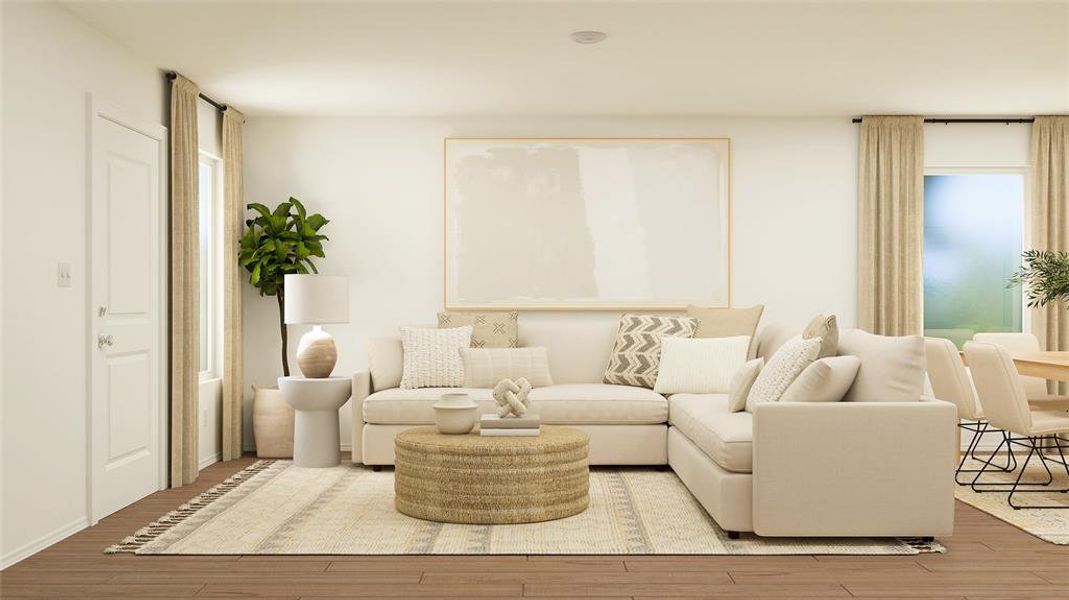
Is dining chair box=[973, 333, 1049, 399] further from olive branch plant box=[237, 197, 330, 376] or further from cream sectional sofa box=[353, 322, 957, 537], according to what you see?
olive branch plant box=[237, 197, 330, 376]

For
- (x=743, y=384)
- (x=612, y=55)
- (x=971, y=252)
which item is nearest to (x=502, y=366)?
(x=743, y=384)

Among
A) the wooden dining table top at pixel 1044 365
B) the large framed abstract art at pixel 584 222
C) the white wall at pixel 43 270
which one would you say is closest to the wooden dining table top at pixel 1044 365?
the wooden dining table top at pixel 1044 365

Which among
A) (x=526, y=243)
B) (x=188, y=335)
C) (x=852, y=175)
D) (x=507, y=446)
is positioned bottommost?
(x=507, y=446)

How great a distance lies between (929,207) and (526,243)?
3.13m

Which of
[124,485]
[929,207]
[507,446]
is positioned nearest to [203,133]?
[124,485]

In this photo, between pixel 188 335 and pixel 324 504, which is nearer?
pixel 324 504

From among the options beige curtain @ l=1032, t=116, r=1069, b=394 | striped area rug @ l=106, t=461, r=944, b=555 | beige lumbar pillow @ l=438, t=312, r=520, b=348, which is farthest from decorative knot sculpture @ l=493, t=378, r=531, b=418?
beige curtain @ l=1032, t=116, r=1069, b=394

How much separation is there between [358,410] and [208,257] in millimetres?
1622

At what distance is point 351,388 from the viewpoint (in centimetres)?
621

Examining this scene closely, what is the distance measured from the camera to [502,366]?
617 centimetres

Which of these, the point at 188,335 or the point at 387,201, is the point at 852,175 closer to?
the point at 387,201

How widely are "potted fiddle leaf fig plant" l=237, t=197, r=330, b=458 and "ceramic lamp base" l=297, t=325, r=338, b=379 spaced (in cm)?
32

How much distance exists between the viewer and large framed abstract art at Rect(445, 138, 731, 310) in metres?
6.95

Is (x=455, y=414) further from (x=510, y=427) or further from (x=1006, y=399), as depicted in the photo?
(x=1006, y=399)
